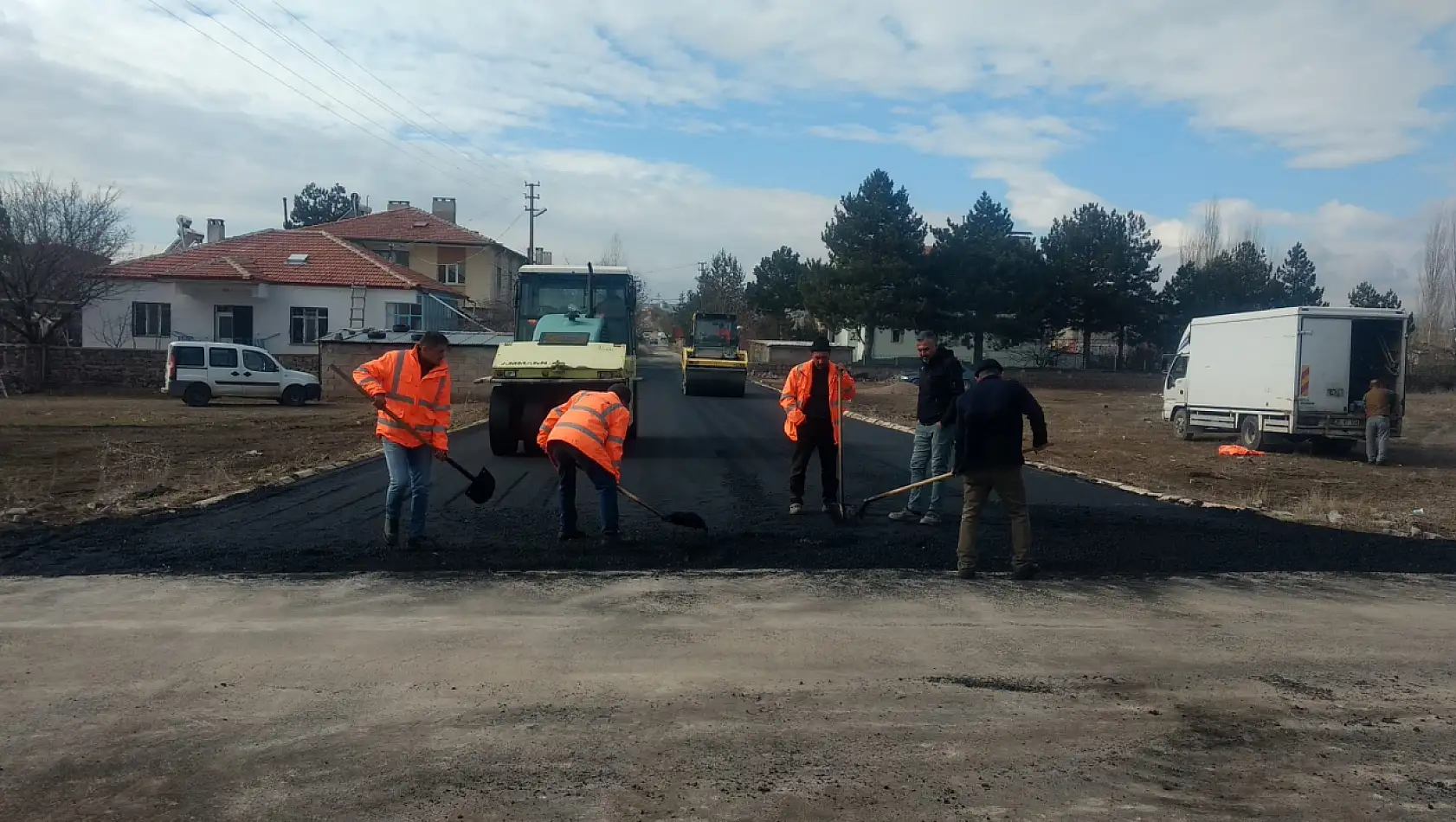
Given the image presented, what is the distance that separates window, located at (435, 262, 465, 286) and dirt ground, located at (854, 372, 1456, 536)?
34.4m

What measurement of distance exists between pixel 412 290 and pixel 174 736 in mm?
39989

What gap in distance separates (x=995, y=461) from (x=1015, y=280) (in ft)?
145

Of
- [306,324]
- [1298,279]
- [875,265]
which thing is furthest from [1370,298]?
[306,324]

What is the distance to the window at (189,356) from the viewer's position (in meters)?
28.7

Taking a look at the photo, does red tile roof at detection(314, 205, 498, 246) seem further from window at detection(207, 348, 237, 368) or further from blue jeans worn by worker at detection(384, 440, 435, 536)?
blue jeans worn by worker at detection(384, 440, 435, 536)

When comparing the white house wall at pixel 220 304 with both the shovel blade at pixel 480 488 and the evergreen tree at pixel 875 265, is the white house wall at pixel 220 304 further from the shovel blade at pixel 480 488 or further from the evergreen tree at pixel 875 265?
the shovel blade at pixel 480 488

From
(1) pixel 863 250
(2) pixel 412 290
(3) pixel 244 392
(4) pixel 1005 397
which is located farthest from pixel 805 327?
(4) pixel 1005 397

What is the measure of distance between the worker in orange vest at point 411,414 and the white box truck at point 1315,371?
15762 millimetres

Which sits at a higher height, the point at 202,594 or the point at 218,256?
the point at 218,256

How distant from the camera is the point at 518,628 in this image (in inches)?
245

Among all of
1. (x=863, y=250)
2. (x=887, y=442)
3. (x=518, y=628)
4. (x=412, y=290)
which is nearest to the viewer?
(x=518, y=628)

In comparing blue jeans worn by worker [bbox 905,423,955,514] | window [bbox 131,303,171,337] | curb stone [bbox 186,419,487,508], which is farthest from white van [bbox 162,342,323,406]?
blue jeans worn by worker [bbox 905,423,955,514]

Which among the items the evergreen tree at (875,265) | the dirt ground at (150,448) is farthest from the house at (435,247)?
the dirt ground at (150,448)

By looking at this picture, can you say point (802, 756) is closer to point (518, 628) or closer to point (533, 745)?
point (533, 745)
